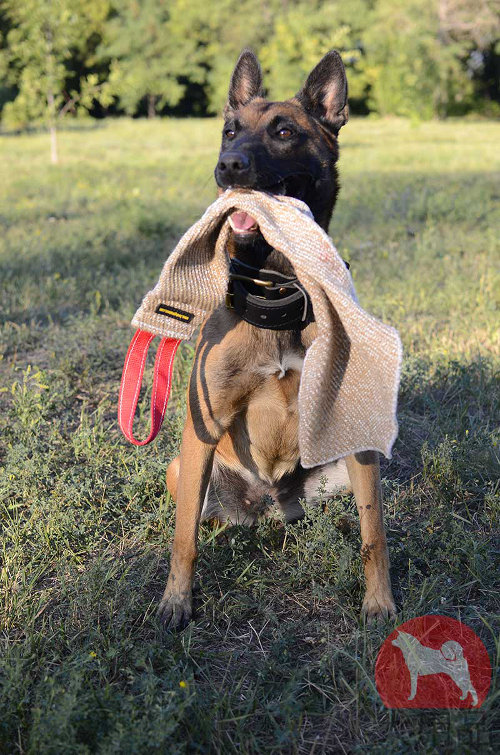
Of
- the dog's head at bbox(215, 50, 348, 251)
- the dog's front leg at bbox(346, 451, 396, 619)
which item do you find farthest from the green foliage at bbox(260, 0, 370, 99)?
the dog's front leg at bbox(346, 451, 396, 619)

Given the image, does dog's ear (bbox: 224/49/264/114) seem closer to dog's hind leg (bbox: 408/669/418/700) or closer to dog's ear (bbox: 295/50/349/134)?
dog's ear (bbox: 295/50/349/134)

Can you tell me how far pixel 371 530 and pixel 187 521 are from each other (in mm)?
642

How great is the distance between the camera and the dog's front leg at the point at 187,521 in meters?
2.36

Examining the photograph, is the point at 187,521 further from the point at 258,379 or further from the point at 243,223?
the point at 243,223

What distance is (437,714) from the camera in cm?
179

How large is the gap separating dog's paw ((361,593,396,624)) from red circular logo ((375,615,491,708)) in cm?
16

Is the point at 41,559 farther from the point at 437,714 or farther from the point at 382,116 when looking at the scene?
the point at 382,116

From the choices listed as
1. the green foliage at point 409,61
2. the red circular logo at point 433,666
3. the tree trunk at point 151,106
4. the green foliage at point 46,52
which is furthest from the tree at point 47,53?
the tree trunk at point 151,106

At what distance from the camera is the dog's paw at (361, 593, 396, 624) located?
2252 mm

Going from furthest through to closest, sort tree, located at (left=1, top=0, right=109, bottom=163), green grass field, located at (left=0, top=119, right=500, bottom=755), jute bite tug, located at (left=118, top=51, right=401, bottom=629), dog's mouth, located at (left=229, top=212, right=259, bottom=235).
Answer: tree, located at (left=1, top=0, right=109, bottom=163) → dog's mouth, located at (left=229, top=212, right=259, bottom=235) → jute bite tug, located at (left=118, top=51, right=401, bottom=629) → green grass field, located at (left=0, top=119, right=500, bottom=755)

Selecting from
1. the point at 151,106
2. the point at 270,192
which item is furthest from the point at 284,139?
the point at 151,106

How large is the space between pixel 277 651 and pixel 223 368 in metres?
0.91

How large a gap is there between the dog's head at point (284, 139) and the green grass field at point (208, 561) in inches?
47.0

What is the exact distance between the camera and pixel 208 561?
2.58 metres
